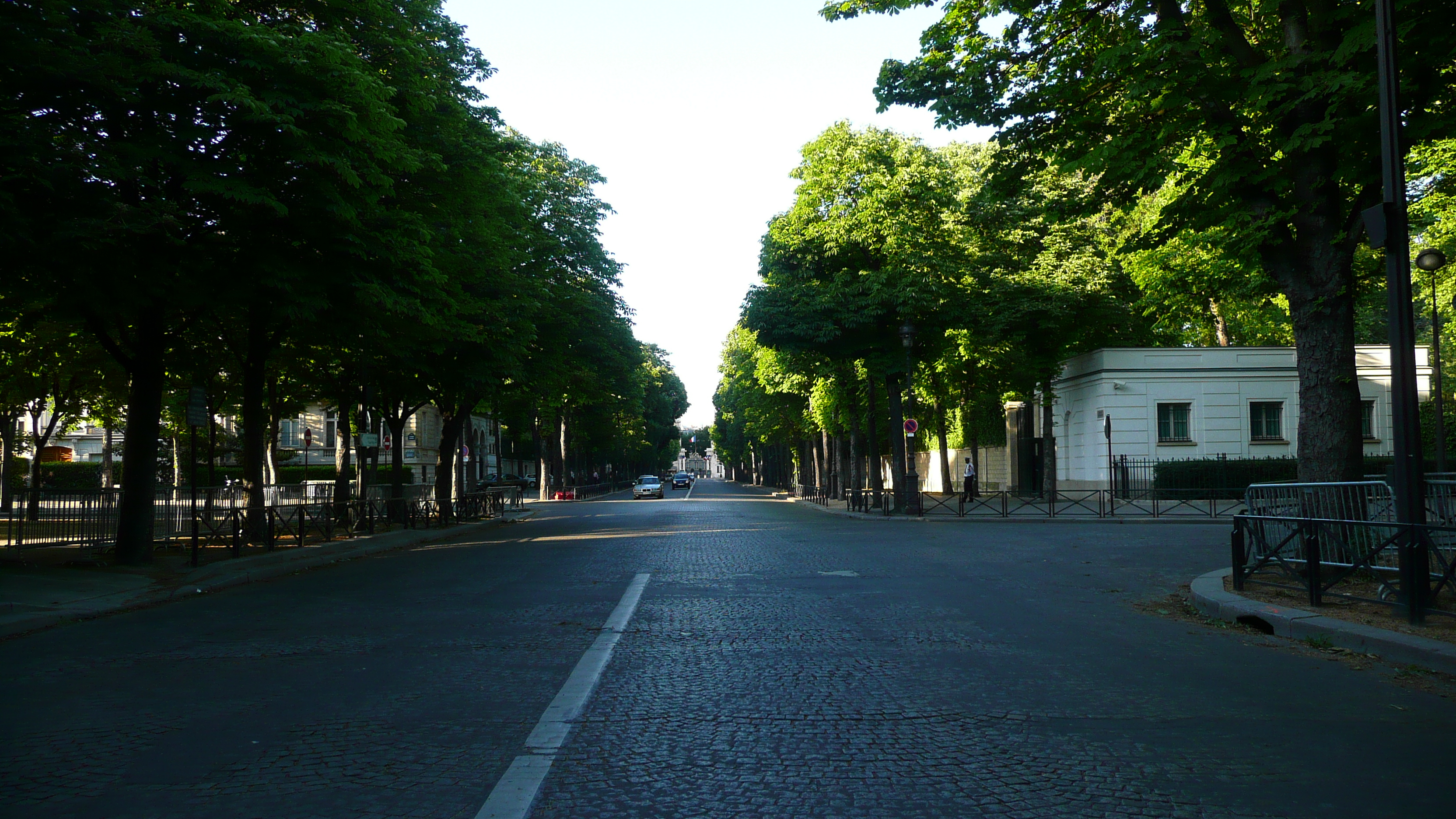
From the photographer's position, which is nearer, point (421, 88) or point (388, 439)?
point (421, 88)

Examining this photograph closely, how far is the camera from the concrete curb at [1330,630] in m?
7.45

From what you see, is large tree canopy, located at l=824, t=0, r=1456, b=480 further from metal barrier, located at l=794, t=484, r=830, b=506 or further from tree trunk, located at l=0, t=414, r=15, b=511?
tree trunk, located at l=0, t=414, r=15, b=511

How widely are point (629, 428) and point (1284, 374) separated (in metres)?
54.9

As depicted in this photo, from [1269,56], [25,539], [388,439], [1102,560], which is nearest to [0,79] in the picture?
[25,539]

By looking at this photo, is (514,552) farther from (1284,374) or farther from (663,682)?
(1284,374)

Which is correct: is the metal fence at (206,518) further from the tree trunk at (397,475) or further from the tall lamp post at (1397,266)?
the tall lamp post at (1397,266)

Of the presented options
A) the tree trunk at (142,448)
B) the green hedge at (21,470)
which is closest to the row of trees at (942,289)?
the tree trunk at (142,448)

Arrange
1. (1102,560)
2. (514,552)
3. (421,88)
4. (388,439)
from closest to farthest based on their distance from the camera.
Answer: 1. (1102,560)
2. (421,88)
3. (514,552)
4. (388,439)

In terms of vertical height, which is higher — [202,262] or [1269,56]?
[1269,56]

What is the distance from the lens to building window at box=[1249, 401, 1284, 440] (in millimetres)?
39281

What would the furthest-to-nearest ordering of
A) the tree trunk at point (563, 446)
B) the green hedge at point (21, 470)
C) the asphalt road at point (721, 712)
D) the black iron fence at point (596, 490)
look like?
the black iron fence at point (596, 490) < the tree trunk at point (563, 446) < the green hedge at point (21, 470) < the asphalt road at point (721, 712)

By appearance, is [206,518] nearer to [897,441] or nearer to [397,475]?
[397,475]

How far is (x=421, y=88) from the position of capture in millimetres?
17500

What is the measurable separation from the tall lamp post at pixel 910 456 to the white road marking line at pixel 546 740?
73.9 ft
